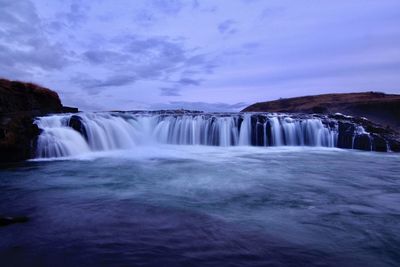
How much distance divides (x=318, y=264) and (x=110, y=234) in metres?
2.72

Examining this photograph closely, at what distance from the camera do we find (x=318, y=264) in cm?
396

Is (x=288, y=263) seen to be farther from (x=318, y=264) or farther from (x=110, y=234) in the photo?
(x=110, y=234)

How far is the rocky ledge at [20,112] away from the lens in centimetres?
1288

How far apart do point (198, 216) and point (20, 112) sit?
43.6ft

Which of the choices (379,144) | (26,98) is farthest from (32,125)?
(379,144)

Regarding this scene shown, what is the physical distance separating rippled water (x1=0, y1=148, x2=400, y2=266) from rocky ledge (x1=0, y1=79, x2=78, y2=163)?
1.46 meters

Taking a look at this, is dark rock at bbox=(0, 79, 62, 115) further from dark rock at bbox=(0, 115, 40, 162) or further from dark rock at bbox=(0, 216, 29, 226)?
dark rock at bbox=(0, 216, 29, 226)

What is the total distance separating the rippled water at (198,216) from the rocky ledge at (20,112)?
1456mm

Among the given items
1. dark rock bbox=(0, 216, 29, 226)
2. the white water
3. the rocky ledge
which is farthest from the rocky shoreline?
dark rock bbox=(0, 216, 29, 226)

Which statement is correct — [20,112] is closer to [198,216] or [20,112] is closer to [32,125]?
[32,125]

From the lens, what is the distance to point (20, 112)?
15.9 m

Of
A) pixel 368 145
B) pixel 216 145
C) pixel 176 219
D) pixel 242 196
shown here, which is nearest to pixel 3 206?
pixel 176 219

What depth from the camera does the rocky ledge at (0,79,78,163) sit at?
42.2ft

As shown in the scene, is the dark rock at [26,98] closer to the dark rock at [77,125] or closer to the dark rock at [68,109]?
the dark rock at [68,109]
